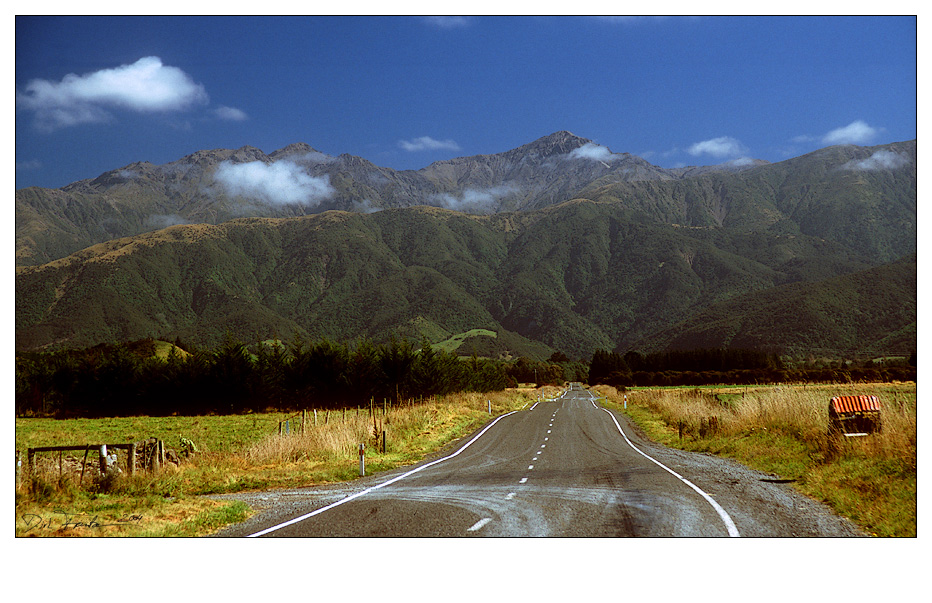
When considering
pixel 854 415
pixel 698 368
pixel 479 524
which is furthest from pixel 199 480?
pixel 698 368

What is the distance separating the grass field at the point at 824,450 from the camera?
1105 cm

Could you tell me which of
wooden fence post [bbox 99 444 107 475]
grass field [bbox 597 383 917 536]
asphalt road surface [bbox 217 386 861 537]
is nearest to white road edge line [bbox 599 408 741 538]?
asphalt road surface [bbox 217 386 861 537]

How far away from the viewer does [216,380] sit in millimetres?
65188

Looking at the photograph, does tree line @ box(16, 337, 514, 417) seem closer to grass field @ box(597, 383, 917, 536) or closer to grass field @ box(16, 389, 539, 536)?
grass field @ box(16, 389, 539, 536)

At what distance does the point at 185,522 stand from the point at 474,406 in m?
43.8

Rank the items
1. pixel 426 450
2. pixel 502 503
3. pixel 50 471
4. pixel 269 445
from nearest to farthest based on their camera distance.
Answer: pixel 502 503 → pixel 50 471 → pixel 269 445 → pixel 426 450

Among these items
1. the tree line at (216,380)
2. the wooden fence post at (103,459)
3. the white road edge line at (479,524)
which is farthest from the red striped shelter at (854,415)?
the tree line at (216,380)

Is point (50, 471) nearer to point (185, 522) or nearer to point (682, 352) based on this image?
point (185, 522)

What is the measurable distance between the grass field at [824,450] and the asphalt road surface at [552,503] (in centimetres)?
60

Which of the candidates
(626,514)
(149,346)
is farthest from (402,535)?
(149,346)

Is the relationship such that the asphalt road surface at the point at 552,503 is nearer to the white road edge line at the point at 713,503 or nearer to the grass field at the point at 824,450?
the white road edge line at the point at 713,503

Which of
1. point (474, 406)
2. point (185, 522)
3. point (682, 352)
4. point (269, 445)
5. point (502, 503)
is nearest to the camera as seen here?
point (185, 522)

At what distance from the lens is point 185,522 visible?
35.1ft

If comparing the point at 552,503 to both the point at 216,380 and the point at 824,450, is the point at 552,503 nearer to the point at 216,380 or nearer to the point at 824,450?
the point at 824,450
